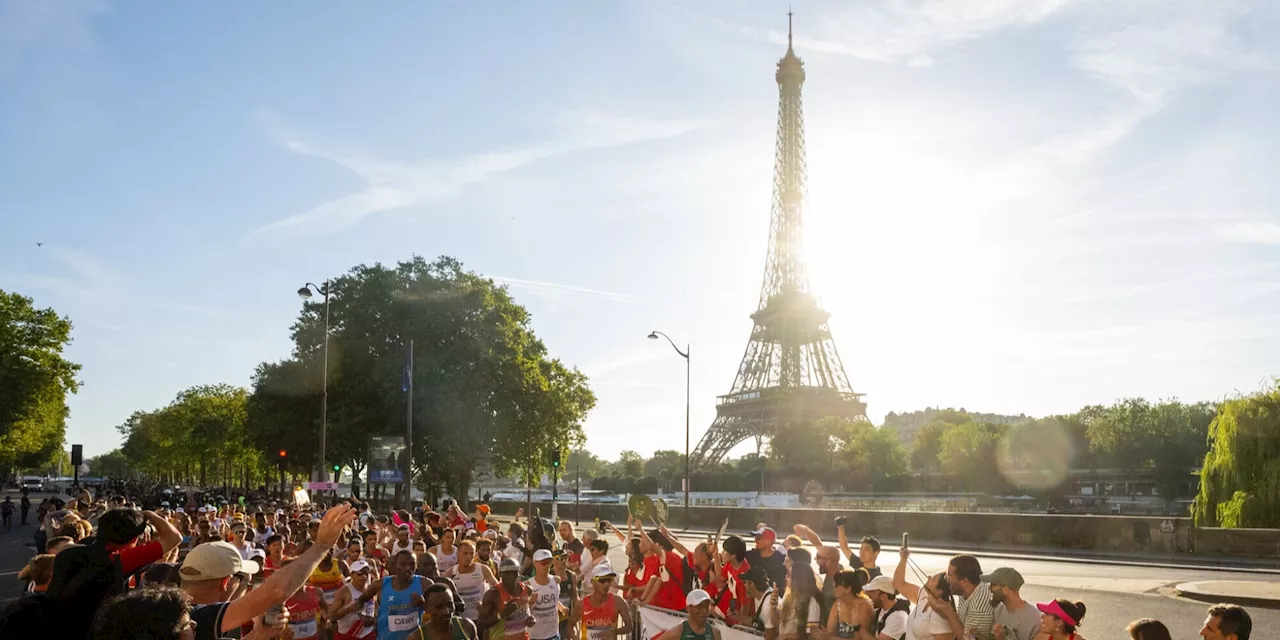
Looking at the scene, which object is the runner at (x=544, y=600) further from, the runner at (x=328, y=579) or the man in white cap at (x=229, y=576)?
the man in white cap at (x=229, y=576)

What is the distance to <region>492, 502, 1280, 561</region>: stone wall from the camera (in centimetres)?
2856

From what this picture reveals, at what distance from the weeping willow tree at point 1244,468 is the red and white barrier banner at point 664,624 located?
27736 millimetres

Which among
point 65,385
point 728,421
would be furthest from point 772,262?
point 65,385

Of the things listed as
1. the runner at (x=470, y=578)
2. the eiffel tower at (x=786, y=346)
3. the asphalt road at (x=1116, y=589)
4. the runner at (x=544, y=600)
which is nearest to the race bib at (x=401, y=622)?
the runner at (x=544, y=600)

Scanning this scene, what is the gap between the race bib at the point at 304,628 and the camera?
31.3 feet

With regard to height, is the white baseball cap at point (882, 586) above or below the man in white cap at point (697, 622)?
above

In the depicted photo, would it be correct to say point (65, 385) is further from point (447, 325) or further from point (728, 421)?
point (728, 421)

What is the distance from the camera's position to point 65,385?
2174 inches

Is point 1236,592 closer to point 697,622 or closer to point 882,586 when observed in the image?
point 882,586

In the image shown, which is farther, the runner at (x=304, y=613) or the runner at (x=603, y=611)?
the runner at (x=304, y=613)

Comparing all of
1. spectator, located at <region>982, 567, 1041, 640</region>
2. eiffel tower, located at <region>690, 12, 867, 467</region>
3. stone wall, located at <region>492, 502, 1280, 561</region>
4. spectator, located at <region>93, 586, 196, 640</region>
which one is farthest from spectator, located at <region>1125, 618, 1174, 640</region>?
eiffel tower, located at <region>690, 12, 867, 467</region>

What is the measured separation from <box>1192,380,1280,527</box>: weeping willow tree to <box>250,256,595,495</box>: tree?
26.3 meters

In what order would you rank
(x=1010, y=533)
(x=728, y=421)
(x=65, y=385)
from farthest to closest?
(x=728, y=421)
(x=65, y=385)
(x=1010, y=533)

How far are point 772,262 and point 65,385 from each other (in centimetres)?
6236
